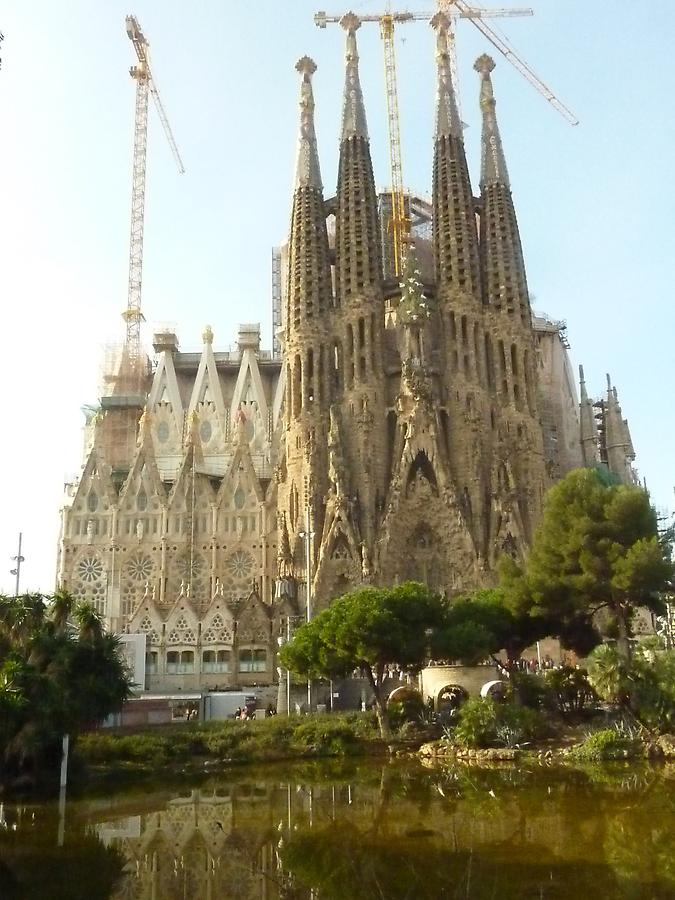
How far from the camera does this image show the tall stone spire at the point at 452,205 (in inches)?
1969

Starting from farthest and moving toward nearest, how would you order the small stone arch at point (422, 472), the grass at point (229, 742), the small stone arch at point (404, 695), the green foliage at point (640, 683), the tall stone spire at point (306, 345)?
the tall stone spire at point (306, 345)
the small stone arch at point (422, 472)
the small stone arch at point (404, 695)
the grass at point (229, 742)
the green foliage at point (640, 683)

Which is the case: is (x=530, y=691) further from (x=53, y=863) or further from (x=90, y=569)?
(x=90, y=569)

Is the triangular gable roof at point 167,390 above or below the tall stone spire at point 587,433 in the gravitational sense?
above

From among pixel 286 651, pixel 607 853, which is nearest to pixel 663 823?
pixel 607 853

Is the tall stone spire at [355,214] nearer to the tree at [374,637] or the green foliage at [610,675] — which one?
the tree at [374,637]

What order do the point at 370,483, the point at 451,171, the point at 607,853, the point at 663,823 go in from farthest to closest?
the point at 451,171 < the point at 370,483 < the point at 663,823 < the point at 607,853

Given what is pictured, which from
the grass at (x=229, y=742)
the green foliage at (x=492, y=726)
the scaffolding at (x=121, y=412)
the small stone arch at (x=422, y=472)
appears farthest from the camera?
the scaffolding at (x=121, y=412)

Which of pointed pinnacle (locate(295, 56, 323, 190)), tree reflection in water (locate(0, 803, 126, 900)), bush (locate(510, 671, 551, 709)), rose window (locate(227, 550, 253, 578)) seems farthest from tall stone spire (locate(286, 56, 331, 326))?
tree reflection in water (locate(0, 803, 126, 900))

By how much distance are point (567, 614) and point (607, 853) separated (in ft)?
61.7

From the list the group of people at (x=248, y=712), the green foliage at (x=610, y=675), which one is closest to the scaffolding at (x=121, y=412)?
the group of people at (x=248, y=712)

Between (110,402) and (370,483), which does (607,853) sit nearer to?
(370,483)

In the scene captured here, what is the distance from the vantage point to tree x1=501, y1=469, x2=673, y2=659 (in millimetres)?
28109

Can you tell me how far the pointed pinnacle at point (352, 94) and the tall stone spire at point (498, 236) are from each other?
7.99 meters

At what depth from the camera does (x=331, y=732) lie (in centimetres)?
2633
